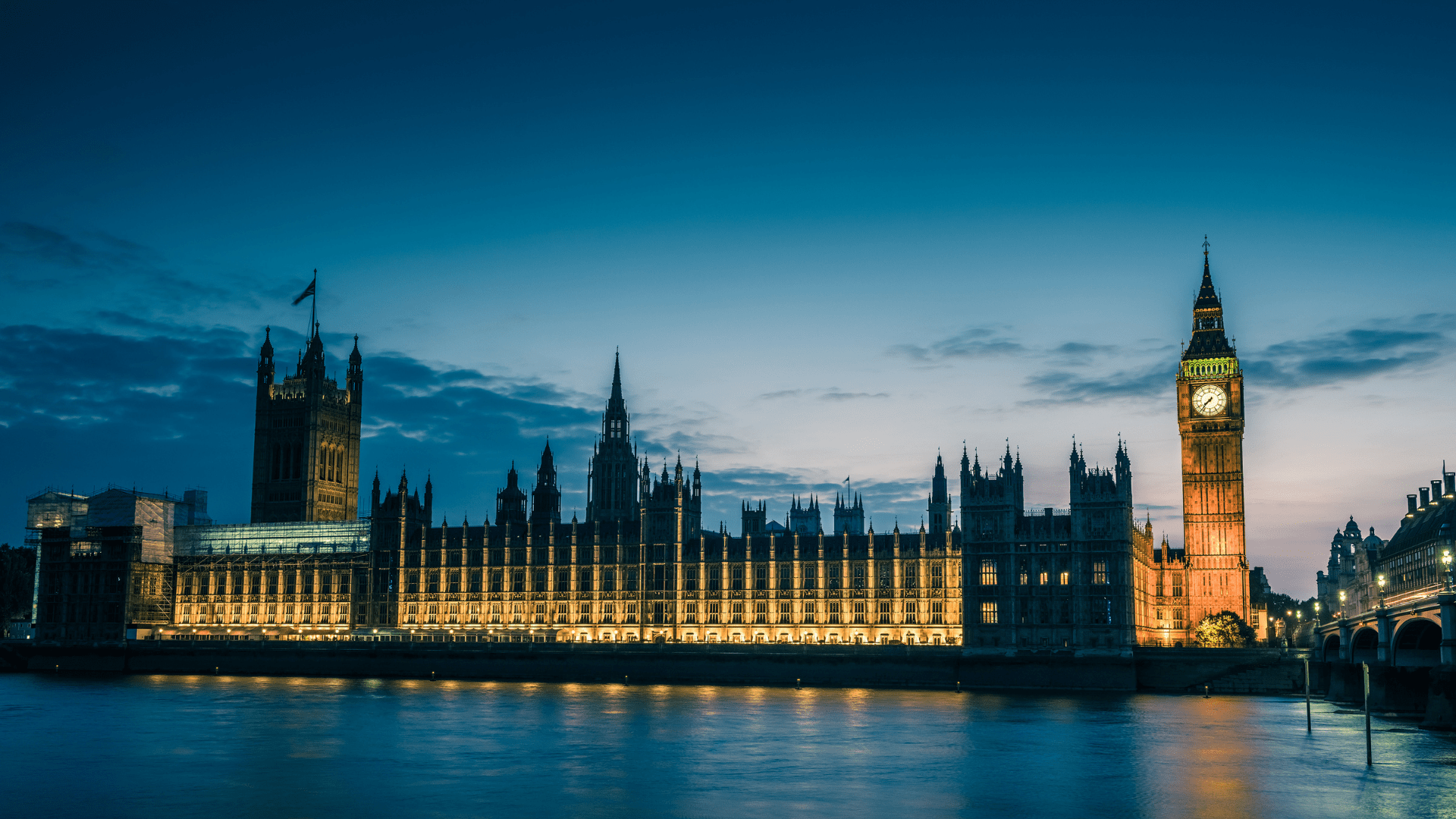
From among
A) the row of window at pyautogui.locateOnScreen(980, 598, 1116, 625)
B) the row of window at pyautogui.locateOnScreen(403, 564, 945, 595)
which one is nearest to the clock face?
the row of window at pyautogui.locateOnScreen(980, 598, 1116, 625)

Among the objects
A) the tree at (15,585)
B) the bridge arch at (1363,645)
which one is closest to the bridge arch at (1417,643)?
the bridge arch at (1363,645)

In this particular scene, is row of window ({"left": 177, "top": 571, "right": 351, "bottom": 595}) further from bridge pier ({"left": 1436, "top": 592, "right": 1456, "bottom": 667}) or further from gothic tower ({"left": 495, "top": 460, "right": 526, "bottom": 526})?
bridge pier ({"left": 1436, "top": 592, "right": 1456, "bottom": 667})

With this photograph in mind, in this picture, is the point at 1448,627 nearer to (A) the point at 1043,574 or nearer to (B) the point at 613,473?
(A) the point at 1043,574

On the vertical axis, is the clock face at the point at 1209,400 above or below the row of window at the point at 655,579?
above

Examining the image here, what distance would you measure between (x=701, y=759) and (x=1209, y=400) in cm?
11046

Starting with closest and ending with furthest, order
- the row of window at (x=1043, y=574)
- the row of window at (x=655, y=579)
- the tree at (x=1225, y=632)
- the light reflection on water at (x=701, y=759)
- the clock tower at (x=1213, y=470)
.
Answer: the light reflection on water at (x=701, y=759), the row of window at (x=1043, y=574), the row of window at (x=655, y=579), the tree at (x=1225, y=632), the clock tower at (x=1213, y=470)

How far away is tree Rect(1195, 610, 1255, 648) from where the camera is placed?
126312 millimetres

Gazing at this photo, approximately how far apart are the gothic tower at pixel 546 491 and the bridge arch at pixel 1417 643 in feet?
321

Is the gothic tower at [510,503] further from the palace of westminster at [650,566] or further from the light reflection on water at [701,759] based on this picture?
the light reflection on water at [701,759]

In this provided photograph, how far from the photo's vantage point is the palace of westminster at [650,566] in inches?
4584

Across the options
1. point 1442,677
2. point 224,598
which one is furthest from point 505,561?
point 1442,677

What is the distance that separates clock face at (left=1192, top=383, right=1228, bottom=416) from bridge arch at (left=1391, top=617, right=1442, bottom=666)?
222 ft

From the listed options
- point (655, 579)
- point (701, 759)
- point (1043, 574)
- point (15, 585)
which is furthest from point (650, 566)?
point (15, 585)

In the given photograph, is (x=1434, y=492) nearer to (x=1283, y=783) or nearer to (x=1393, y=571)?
(x=1393, y=571)
